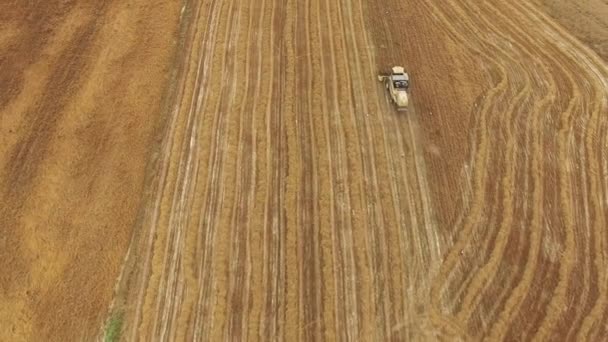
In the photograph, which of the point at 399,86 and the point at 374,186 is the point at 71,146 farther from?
the point at 399,86

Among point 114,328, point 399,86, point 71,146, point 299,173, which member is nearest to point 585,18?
point 399,86

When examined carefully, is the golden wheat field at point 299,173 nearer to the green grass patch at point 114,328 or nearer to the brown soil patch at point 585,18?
the green grass patch at point 114,328

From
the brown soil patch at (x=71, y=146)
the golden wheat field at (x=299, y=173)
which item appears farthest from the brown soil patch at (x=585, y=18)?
the brown soil patch at (x=71, y=146)

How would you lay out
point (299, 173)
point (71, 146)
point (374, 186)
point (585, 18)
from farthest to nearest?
point (585, 18), point (71, 146), point (299, 173), point (374, 186)

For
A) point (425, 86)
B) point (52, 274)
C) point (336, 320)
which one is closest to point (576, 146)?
point (425, 86)

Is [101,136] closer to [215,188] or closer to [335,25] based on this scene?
[215,188]

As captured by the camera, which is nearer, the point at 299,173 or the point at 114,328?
the point at 114,328
